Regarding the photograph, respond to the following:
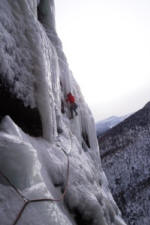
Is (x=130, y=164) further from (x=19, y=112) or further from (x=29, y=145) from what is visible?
(x=29, y=145)

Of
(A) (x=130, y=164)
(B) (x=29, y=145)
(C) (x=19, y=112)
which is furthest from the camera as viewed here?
(A) (x=130, y=164)

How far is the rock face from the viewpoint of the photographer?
43.2 ft

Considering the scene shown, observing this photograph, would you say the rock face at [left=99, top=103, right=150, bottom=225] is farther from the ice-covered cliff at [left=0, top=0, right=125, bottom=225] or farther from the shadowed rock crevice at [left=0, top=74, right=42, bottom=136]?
the shadowed rock crevice at [left=0, top=74, right=42, bottom=136]

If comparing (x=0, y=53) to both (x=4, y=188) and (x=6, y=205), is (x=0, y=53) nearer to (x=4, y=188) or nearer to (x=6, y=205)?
(x=4, y=188)

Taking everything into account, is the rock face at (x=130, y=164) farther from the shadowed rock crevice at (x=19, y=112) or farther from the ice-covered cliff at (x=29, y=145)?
the shadowed rock crevice at (x=19, y=112)

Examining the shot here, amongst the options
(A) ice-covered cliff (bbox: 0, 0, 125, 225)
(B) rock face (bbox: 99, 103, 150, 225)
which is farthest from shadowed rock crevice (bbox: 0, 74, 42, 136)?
(B) rock face (bbox: 99, 103, 150, 225)

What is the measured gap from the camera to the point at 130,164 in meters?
15.9

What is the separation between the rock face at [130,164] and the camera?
13180mm

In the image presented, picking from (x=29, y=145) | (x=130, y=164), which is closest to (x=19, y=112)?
(x=29, y=145)

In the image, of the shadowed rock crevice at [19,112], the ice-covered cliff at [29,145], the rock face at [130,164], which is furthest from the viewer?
the rock face at [130,164]

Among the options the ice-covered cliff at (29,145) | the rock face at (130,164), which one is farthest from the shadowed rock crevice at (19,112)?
the rock face at (130,164)

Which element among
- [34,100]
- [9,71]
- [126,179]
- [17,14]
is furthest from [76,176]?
[126,179]

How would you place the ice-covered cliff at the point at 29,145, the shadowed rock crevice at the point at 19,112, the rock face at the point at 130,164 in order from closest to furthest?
the ice-covered cliff at the point at 29,145 < the shadowed rock crevice at the point at 19,112 < the rock face at the point at 130,164

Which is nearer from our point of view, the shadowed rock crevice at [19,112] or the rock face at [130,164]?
the shadowed rock crevice at [19,112]
